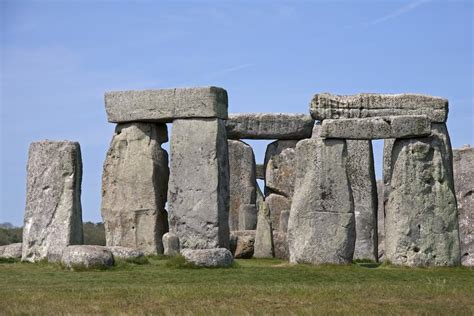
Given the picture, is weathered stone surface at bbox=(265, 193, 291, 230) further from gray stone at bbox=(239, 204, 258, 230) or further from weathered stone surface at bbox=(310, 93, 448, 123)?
weathered stone surface at bbox=(310, 93, 448, 123)

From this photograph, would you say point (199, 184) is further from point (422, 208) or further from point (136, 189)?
point (422, 208)

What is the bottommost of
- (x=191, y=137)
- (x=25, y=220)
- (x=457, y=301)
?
(x=457, y=301)

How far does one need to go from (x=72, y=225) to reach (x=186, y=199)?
8.47ft

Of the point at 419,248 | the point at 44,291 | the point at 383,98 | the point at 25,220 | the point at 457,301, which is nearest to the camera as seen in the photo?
the point at 457,301

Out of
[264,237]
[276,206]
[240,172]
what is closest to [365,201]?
[264,237]

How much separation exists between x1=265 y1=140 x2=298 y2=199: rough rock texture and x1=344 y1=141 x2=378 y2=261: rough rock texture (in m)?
3.59

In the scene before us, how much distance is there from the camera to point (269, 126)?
30484mm

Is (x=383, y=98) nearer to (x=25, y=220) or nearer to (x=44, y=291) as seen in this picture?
(x=25, y=220)

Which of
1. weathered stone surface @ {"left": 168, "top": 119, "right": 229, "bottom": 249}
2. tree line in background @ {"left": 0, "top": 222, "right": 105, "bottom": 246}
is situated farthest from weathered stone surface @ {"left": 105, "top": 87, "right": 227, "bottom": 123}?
tree line in background @ {"left": 0, "top": 222, "right": 105, "bottom": 246}

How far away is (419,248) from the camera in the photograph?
875 inches

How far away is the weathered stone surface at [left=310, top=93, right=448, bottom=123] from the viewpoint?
2547 cm

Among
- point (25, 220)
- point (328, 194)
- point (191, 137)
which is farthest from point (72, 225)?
point (328, 194)

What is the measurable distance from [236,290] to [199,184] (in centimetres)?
737

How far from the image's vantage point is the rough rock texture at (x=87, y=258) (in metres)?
20.8
